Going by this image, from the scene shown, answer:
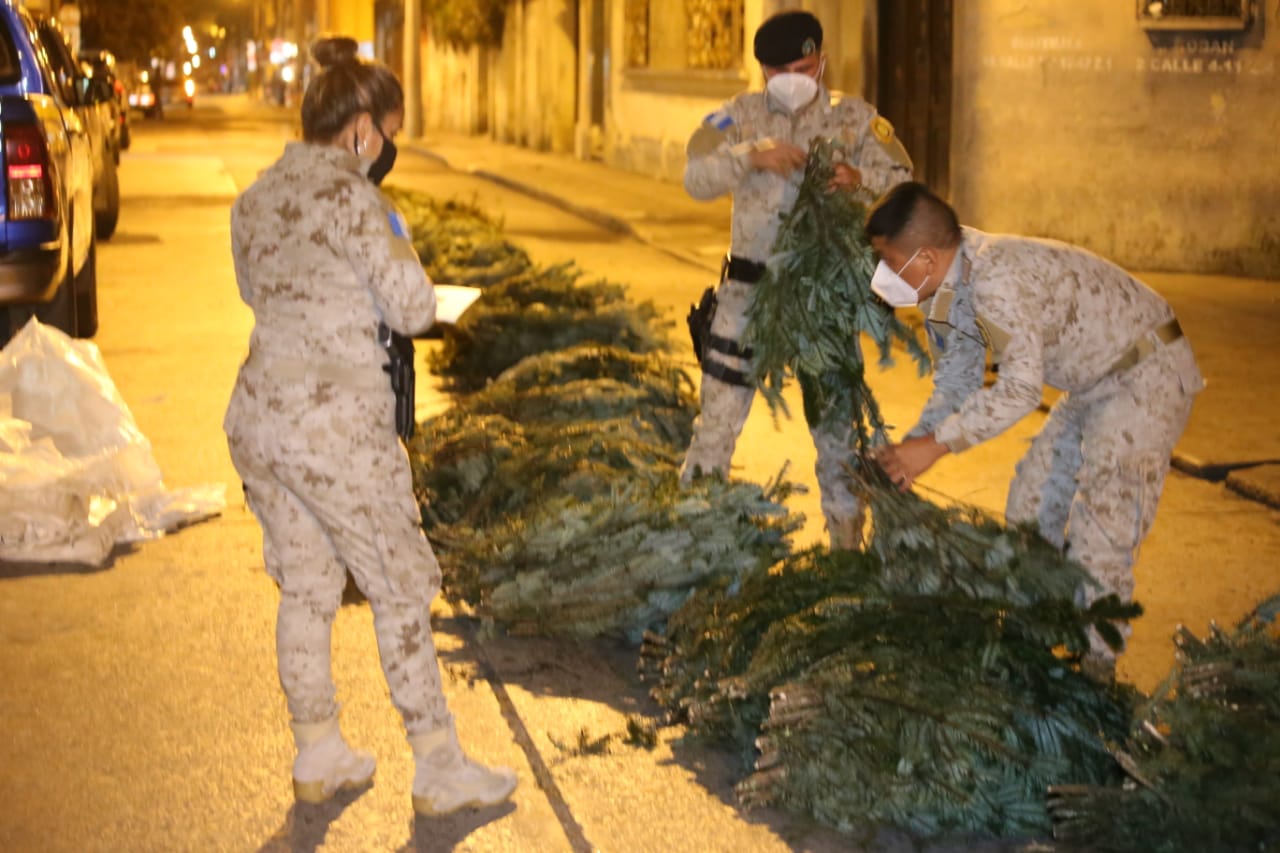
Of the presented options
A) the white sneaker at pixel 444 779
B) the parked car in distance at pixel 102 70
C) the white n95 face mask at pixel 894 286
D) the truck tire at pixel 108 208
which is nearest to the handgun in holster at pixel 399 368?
the white sneaker at pixel 444 779

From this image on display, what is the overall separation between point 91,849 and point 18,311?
6.56 m

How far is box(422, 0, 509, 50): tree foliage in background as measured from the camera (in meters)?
38.7

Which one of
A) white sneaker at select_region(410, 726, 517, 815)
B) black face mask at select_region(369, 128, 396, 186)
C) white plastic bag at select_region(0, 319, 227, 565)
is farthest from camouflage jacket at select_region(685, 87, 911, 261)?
white plastic bag at select_region(0, 319, 227, 565)

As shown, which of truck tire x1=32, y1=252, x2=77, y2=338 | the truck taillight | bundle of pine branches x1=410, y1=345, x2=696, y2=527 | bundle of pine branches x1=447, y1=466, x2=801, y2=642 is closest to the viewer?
bundle of pine branches x1=447, y1=466, x2=801, y2=642

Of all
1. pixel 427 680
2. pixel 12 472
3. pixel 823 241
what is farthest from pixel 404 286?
pixel 12 472

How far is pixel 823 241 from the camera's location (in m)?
5.62

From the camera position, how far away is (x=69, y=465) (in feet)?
22.6

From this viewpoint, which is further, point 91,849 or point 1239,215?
point 1239,215

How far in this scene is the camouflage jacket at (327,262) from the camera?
4066 millimetres

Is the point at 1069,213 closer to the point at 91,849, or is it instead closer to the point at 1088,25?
the point at 1088,25

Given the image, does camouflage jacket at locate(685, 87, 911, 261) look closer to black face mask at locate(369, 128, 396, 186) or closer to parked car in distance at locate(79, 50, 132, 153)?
black face mask at locate(369, 128, 396, 186)

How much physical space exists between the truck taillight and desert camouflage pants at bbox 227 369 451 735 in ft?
18.0

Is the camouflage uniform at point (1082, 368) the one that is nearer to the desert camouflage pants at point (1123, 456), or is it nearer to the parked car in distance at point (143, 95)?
the desert camouflage pants at point (1123, 456)

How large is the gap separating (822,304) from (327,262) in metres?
2.02
